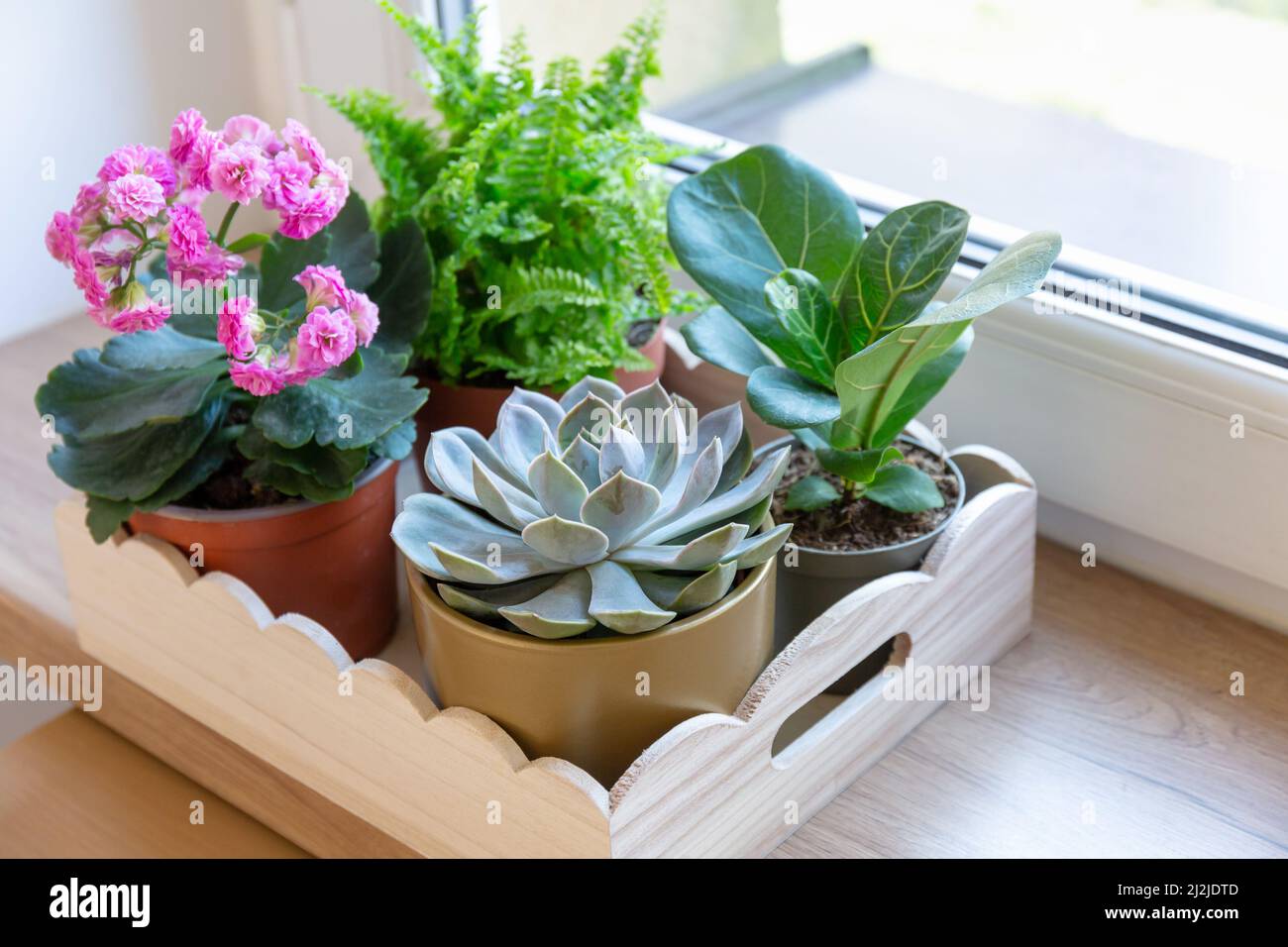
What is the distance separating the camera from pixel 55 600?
35.3 inches

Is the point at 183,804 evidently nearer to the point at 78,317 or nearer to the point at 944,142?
the point at 78,317

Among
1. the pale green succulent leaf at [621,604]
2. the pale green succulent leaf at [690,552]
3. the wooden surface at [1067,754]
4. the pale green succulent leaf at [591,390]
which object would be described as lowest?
the wooden surface at [1067,754]

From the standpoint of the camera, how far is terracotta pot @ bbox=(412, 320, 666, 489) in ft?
2.78

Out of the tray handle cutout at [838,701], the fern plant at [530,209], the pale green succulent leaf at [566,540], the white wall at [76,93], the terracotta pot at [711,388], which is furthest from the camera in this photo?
the white wall at [76,93]

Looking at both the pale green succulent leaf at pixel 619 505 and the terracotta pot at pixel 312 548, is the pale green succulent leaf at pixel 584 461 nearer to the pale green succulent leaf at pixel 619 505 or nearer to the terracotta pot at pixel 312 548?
the pale green succulent leaf at pixel 619 505

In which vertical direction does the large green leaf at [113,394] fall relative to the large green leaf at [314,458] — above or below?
above

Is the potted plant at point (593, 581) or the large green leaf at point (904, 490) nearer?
the potted plant at point (593, 581)

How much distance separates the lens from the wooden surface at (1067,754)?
71 cm

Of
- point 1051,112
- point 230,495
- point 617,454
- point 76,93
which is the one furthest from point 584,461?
point 76,93

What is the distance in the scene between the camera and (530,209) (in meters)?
0.83

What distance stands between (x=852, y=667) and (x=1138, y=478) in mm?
256

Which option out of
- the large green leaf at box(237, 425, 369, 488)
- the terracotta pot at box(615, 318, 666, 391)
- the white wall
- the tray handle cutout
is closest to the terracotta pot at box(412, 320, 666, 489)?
the terracotta pot at box(615, 318, 666, 391)

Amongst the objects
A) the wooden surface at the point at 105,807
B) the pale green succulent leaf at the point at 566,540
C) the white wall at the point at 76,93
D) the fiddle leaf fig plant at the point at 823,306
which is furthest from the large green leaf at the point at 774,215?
the white wall at the point at 76,93

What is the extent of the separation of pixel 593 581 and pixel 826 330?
19 centimetres
